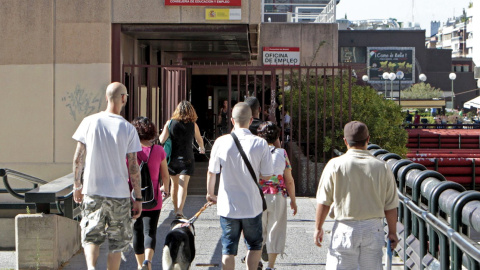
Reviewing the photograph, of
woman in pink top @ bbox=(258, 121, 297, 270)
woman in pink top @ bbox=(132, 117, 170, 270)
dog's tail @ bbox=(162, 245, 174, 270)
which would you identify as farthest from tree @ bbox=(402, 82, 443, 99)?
dog's tail @ bbox=(162, 245, 174, 270)

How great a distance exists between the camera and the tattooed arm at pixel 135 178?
20.4ft

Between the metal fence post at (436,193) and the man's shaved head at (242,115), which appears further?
the man's shaved head at (242,115)

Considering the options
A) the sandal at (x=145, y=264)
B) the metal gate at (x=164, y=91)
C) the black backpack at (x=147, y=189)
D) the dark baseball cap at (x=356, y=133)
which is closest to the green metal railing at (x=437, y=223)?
the dark baseball cap at (x=356, y=133)

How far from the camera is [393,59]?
97.2 meters

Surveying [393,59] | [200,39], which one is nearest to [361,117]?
[200,39]

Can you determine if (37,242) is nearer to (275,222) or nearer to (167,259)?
(167,259)

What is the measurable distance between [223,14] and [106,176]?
289 inches

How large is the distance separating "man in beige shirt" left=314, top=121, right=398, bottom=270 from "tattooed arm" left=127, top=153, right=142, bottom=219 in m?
1.79

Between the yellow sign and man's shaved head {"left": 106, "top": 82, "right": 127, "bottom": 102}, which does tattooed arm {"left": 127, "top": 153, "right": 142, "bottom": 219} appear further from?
the yellow sign

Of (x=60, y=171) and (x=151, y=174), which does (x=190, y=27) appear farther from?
(x=151, y=174)

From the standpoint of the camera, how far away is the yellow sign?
12.9 meters

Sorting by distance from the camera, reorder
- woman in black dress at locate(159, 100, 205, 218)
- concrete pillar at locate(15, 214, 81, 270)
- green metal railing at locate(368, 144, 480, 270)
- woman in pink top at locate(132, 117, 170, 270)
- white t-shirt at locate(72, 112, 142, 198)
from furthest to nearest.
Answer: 1. woman in black dress at locate(159, 100, 205, 218)
2. concrete pillar at locate(15, 214, 81, 270)
3. woman in pink top at locate(132, 117, 170, 270)
4. white t-shirt at locate(72, 112, 142, 198)
5. green metal railing at locate(368, 144, 480, 270)

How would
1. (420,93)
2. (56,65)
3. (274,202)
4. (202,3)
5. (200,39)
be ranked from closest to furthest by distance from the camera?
(274,202) → (202,3) → (56,65) → (200,39) → (420,93)

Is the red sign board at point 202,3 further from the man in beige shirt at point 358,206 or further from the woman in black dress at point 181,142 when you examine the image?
the man in beige shirt at point 358,206
